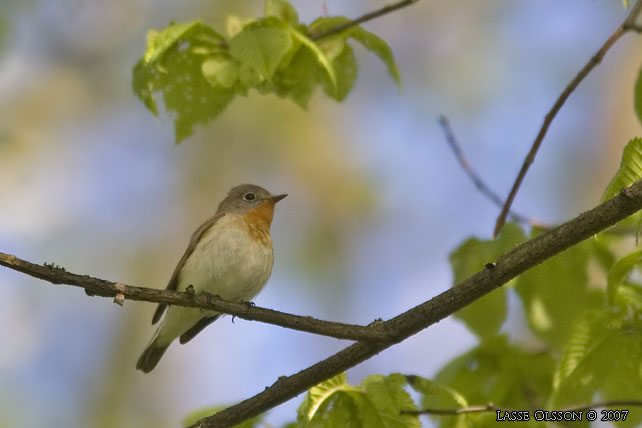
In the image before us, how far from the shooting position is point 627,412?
3.80 meters

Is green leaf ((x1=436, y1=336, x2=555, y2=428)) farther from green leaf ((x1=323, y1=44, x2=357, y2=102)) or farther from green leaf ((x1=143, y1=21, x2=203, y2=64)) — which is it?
green leaf ((x1=143, y1=21, x2=203, y2=64))

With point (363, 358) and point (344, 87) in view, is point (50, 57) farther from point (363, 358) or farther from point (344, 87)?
point (363, 358)

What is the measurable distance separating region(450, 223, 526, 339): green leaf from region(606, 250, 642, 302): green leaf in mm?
630

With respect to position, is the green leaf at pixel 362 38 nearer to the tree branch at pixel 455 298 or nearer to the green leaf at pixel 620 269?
the tree branch at pixel 455 298

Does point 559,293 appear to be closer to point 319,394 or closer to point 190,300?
point 319,394

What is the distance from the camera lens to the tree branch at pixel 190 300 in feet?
10.5

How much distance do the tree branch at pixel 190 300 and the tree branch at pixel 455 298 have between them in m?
0.10

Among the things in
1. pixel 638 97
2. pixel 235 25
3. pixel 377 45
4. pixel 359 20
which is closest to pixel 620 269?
pixel 638 97

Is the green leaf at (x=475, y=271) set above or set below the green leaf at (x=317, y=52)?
below

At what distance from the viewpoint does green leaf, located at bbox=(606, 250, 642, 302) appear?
10.6 feet

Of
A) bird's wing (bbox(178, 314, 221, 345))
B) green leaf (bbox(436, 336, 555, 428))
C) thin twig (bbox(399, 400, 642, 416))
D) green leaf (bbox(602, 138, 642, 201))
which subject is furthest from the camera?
bird's wing (bbox(178, 314, 221, 345))

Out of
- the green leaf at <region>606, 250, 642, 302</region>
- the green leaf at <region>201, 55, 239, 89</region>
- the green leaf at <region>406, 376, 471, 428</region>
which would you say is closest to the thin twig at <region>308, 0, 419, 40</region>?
the green leaf at <region>201, 55, 239, 89</region>

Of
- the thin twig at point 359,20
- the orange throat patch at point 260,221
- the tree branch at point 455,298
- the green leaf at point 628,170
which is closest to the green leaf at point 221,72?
the thin twig at point 359,20

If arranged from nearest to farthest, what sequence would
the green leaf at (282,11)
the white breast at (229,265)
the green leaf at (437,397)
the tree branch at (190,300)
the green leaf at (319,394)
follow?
1. the tree branch at (190,300)
2. the green leaf at (319,394)
3. the green leaf at (437,397)
4. the green leaf at (282,11)
5. the white breast at (229,265)
